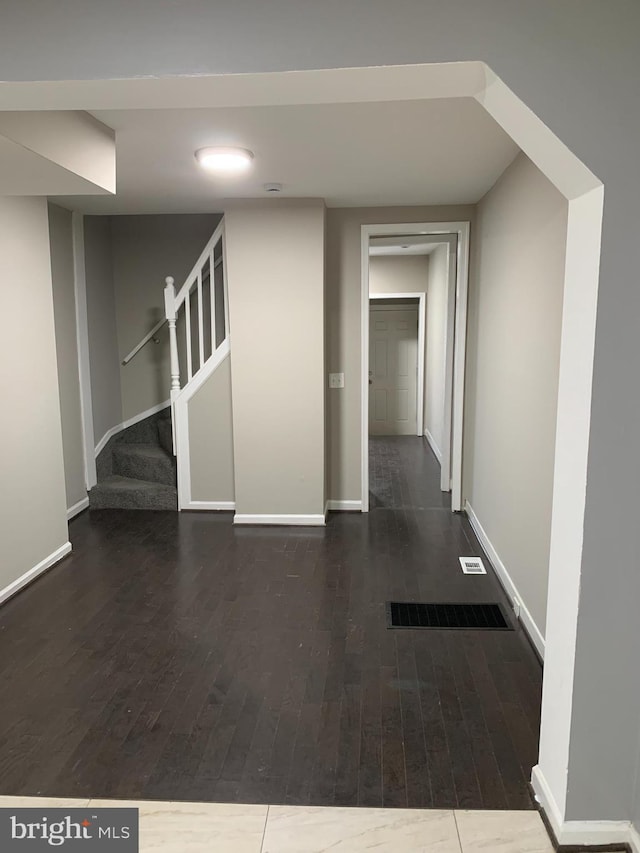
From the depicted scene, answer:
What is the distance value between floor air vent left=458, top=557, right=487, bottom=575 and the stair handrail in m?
3.38

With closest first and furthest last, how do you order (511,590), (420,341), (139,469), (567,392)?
(567,392) → (511,590) → (139,469) → (420,341)

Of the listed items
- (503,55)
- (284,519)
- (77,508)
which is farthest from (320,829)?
(77,508)

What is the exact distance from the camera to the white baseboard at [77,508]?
15.6 ft

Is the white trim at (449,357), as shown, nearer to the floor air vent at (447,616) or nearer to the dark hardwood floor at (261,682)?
the dark hardwood floor at (261,682)

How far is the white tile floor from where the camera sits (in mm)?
1740

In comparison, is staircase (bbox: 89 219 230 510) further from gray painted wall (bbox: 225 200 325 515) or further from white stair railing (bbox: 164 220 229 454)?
gray painted wall (bbox: 225 200 325 515)

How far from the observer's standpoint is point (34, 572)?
3.60 metres

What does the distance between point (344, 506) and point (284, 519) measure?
582 mm

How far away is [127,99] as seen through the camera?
Result: 5.19ft

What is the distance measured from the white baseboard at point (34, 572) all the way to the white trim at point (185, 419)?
1.10m

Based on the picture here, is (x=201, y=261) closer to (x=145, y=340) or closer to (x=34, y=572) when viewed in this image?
(x=145, y=340)

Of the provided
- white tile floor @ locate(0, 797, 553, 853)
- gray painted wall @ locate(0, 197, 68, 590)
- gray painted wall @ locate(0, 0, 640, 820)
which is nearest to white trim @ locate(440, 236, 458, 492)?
gray painted wall @ locate(0, 197, 68, 590)

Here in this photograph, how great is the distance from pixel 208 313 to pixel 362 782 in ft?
14.5

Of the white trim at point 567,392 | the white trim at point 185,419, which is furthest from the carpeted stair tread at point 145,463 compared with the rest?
the white trim at point 567,392
